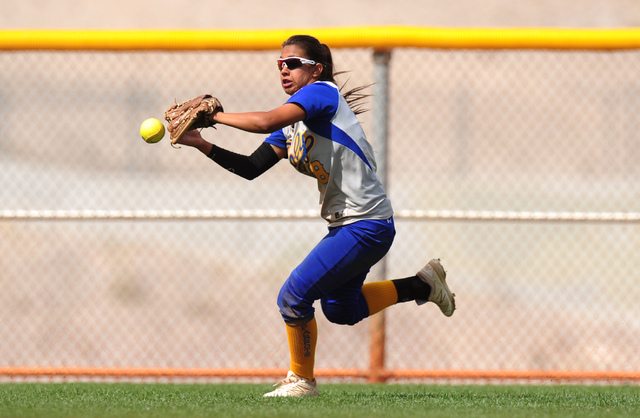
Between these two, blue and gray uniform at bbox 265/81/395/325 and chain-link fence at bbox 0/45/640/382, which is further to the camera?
chain-link fence at bbox 0/45/640/382

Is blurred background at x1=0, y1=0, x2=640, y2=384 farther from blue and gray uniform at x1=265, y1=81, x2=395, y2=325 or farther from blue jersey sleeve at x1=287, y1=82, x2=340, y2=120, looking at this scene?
blue jersey sleeve at x1=287, y1=82, x2=340, y2=120

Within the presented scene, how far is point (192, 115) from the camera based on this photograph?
3930 millimetres

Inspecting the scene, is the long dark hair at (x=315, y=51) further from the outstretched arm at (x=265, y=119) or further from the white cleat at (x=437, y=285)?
the white cleat at (x=437, y=285)

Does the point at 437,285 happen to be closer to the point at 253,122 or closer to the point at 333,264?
the point at 333,264

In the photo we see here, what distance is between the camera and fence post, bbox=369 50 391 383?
5.48 m

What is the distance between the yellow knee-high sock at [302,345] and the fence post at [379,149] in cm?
128

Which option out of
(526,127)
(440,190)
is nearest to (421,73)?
(526,127)

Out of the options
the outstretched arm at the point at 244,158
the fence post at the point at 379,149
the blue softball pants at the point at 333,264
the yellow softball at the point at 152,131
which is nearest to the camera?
the blue softball pants at the point at 333,264

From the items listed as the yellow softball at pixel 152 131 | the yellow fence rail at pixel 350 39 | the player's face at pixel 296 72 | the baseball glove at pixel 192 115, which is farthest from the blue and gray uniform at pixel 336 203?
the yellow fence rail at pixel 350 39

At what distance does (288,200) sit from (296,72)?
9.80 m

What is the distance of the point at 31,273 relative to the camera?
1316cm

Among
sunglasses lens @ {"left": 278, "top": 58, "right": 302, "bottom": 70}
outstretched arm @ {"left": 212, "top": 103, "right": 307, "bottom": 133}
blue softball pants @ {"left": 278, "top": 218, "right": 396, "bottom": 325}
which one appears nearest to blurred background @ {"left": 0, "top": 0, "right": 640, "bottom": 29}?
sunglasses lens @ {"left": 278, "top": 58, "right": 302, "bottom": 70}

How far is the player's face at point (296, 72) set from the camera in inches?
167

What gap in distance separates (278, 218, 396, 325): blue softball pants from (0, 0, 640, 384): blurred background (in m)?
1.86
